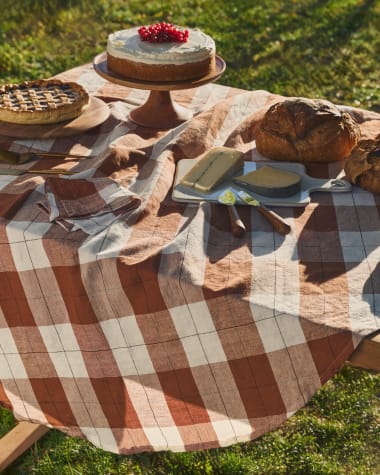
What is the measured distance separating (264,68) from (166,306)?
405 cm

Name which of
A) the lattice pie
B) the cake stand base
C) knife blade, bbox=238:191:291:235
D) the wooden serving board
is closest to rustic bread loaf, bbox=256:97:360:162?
the wooden serving board

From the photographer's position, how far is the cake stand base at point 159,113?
2.44m

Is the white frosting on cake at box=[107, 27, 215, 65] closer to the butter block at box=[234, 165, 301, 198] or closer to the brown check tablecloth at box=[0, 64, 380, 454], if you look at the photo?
the brown check tablecloth at box=[0, 64, 380, 454]

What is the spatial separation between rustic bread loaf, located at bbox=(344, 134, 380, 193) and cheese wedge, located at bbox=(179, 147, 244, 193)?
309 mm

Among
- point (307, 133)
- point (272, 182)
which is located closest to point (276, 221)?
point (272, 182)

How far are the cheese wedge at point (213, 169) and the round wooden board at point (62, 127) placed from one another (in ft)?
1.56

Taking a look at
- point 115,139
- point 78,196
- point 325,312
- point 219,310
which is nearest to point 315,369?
point 325,312

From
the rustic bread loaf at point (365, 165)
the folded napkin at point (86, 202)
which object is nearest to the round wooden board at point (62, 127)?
the folded napkin at point (86, 202)

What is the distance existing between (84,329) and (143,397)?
226mm

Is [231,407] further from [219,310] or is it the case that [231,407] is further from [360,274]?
[360,274]

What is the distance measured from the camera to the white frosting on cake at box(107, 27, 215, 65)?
7.63 ft

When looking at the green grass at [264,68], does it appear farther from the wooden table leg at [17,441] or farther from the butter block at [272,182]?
the butter block at [272,182]

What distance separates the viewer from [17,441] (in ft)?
8.54

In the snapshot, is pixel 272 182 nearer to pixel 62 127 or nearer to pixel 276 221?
pixel 276 221
